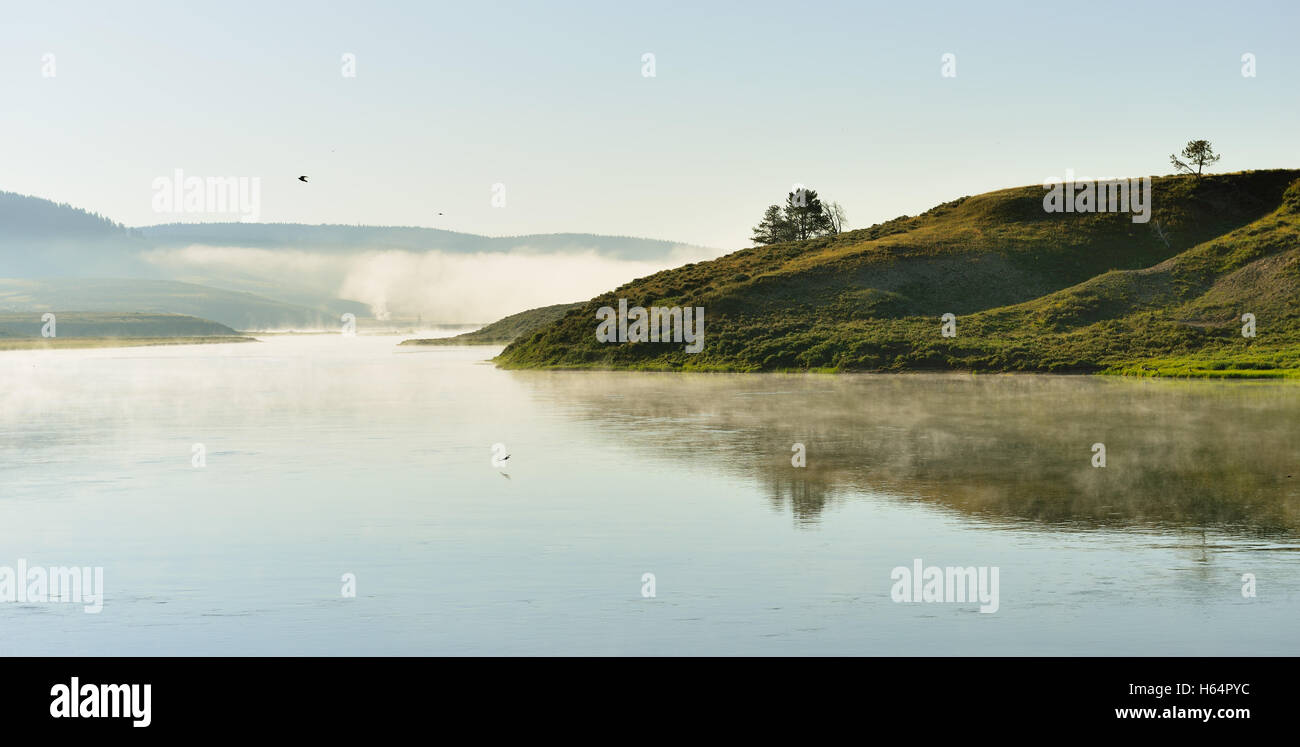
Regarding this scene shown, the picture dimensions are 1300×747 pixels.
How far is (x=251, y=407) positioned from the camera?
148 feet

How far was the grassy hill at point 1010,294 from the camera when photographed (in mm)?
82062

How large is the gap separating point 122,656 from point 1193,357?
3000 inches

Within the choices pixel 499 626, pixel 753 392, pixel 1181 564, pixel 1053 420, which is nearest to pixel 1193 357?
pixel 753 392

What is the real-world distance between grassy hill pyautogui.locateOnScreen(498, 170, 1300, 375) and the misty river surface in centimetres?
4365

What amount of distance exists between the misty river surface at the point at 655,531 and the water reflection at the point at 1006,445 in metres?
0.14

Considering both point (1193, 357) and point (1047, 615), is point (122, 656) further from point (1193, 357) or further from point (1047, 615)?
point (1193, 357)

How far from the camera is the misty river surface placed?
1166 centimetres
